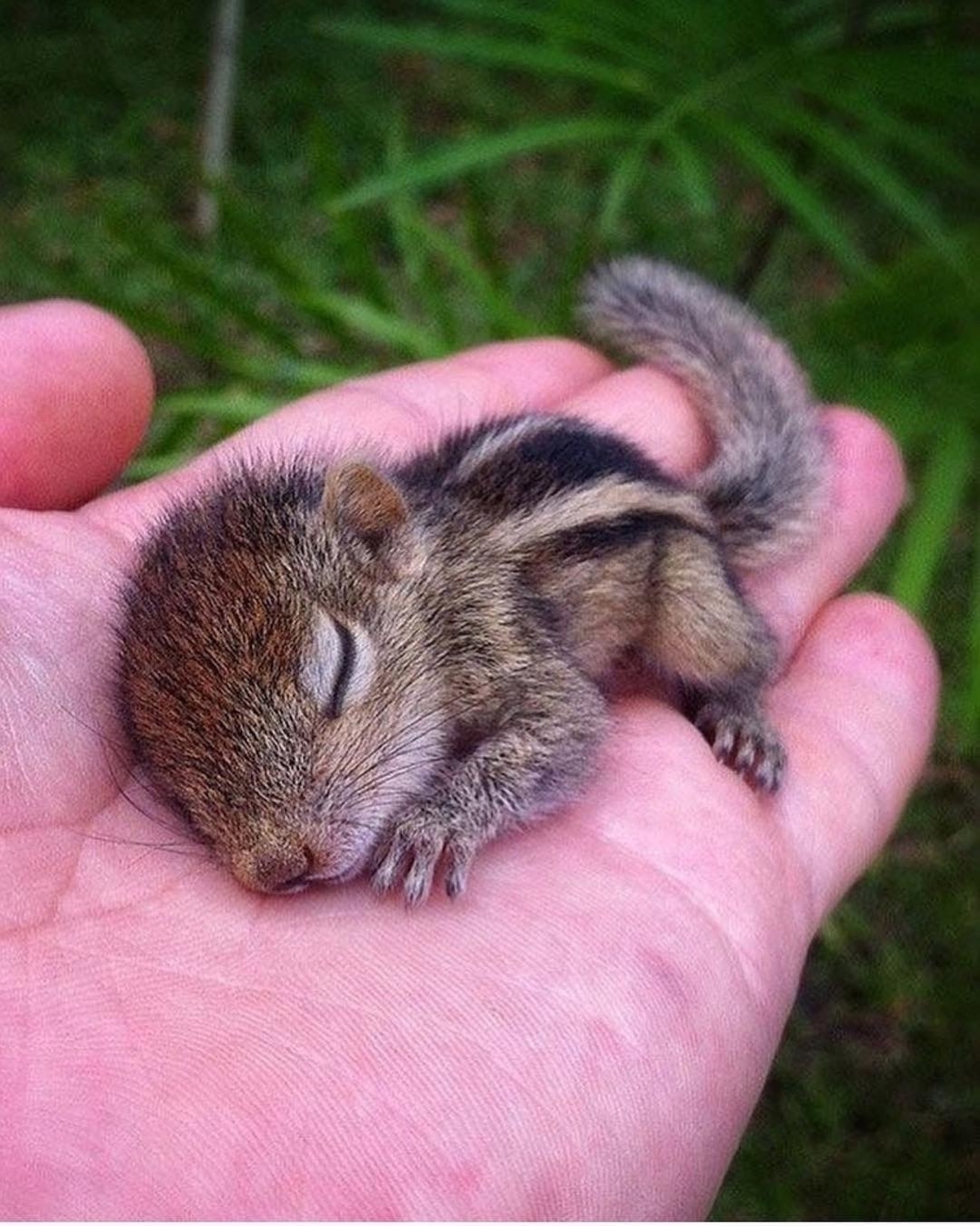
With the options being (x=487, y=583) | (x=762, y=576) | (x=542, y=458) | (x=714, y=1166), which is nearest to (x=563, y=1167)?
(x=714, y=1166)

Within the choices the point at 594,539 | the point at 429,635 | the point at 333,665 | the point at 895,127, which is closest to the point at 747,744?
the point at 594,539

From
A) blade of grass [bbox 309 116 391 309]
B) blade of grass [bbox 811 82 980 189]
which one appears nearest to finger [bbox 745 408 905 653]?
blade of grass [bbox 811 82 980 189]

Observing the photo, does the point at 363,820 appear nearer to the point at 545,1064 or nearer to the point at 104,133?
the point at 545,1064

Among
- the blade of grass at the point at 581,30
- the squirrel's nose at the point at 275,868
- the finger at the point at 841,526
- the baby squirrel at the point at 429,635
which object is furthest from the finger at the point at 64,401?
the blade of grass at the point at 581,30

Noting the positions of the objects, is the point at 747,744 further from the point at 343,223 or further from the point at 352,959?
the point at 343,223

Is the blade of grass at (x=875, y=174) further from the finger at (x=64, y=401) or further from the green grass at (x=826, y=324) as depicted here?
the finger at (x=64, y=401)
